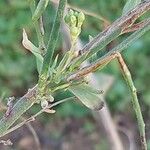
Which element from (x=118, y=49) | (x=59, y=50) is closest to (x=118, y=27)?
(x=118, y=49)

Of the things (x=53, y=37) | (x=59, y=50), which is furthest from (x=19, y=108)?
(x=59, y=50)

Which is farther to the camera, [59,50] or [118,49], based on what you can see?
[59,50]

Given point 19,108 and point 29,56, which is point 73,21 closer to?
point 19,108

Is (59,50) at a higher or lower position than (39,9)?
higher

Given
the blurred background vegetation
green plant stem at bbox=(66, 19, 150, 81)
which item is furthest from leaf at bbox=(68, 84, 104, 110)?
the blurred background vegetation

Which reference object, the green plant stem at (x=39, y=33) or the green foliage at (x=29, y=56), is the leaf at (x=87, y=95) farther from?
the green foliage at (x=29, y=56)

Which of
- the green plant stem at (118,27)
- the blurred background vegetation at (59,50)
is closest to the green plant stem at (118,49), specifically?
the green plant stem at (118,27)

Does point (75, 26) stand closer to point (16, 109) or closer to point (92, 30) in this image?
point (16, 109)

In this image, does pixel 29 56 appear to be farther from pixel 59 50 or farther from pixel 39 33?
pixel 39 33
